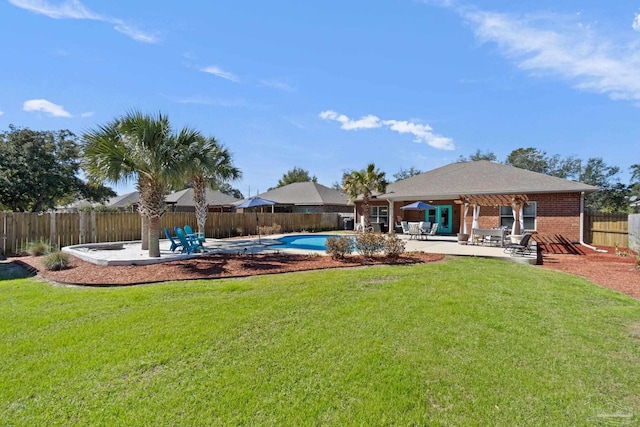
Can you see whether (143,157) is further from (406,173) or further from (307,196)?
(406,173)

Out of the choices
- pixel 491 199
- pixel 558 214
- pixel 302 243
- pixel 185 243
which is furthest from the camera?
pixel 302 243

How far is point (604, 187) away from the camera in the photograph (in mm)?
41125

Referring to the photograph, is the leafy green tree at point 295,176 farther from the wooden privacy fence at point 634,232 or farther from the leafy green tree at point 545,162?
the wooden privacy fence at point 634,232

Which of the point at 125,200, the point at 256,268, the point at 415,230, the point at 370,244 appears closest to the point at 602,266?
the point at 370,244

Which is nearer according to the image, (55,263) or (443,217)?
(55,263)

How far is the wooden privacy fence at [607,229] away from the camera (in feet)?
48.4

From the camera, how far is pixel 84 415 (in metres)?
2.80

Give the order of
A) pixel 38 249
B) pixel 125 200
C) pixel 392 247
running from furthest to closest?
pixel 125 200 < pixel 38 249 < pixel 392 247

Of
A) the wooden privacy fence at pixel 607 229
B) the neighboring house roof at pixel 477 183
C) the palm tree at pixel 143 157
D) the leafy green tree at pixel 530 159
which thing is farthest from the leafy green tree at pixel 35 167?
the leafy green tree at pixel 530 159

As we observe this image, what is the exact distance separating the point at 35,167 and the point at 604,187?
60.4 metres

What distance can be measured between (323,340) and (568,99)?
22239 millimetres

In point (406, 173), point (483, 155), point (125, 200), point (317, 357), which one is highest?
point (483, 155)

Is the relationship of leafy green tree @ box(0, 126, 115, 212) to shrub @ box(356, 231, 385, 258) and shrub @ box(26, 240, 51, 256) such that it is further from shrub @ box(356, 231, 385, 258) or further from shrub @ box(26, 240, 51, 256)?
shrub @ box(356, 231, 385, 258)

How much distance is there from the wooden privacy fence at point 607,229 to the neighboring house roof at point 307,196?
65.2 ft
